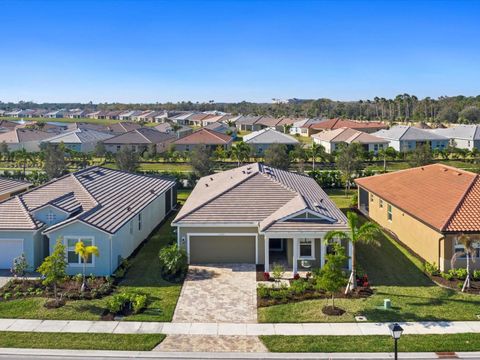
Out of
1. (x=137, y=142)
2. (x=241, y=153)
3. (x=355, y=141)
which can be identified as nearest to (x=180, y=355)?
(x=241, y=153)

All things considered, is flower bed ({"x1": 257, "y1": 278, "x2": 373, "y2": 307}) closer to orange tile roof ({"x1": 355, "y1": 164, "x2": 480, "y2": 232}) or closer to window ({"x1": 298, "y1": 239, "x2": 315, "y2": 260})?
window ({"x1": 298, "y1": 239, "x2": 315, "y2": 260})

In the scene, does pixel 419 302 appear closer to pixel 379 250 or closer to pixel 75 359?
pixel 379 250

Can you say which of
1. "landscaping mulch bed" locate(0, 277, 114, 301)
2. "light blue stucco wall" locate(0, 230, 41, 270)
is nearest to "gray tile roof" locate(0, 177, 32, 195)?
"light blue stucco wall" locate(0, 230, 41, 270)

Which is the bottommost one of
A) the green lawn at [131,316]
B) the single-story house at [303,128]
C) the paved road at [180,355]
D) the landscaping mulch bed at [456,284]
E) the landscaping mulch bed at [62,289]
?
the paved road at [180,355]

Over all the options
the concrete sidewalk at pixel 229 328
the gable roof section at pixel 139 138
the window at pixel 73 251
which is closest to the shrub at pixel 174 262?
the window at pixel 73 251

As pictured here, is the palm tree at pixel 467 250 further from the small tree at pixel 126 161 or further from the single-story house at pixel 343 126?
the single-story house at pixel 343 126

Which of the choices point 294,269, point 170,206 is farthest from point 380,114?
point 294,269
